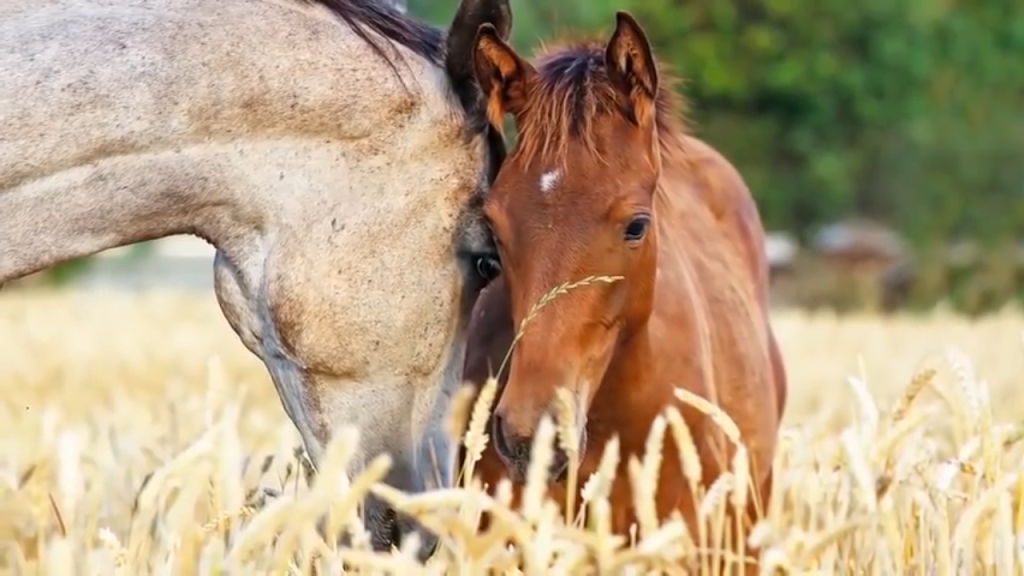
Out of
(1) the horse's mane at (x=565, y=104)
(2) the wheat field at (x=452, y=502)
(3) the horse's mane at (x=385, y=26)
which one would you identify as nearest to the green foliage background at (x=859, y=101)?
(2) the wheat field at (x=452, y=502)

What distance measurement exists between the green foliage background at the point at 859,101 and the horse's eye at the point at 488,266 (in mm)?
21540

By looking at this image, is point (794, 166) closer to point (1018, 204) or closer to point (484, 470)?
point (1018, 204)

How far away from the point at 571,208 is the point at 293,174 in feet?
2.23

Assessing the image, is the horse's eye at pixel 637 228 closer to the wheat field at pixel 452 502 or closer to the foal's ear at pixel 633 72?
the foal's ear at pixel 633 72

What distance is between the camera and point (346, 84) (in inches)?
145

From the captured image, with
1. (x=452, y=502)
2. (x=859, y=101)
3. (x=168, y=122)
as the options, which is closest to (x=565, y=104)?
(x=168, y=122)

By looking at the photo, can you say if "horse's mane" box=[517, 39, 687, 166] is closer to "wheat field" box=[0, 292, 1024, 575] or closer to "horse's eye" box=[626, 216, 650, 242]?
"horse's eye" box=[626, 216, 650, 242]

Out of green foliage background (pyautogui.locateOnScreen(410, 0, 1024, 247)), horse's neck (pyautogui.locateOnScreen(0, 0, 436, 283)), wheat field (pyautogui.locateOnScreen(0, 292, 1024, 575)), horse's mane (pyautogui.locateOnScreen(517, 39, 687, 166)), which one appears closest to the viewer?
wheat field (pyautogui.locateOnScreen(0, 292, 1024, 575))

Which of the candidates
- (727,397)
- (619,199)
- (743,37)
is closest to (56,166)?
(619,199)

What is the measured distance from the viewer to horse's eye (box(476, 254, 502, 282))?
3.85 meters

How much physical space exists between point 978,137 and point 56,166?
24.6 meters

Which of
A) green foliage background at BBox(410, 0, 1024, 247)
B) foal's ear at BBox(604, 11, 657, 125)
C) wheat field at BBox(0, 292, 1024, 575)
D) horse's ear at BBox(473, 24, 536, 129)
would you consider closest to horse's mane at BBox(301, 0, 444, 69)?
horse's ear at BBox(473, 24, 536, 129)

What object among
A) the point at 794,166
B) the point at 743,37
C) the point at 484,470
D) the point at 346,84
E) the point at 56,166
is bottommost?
the point at 794,166

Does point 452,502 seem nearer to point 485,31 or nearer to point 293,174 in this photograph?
point 293,174
